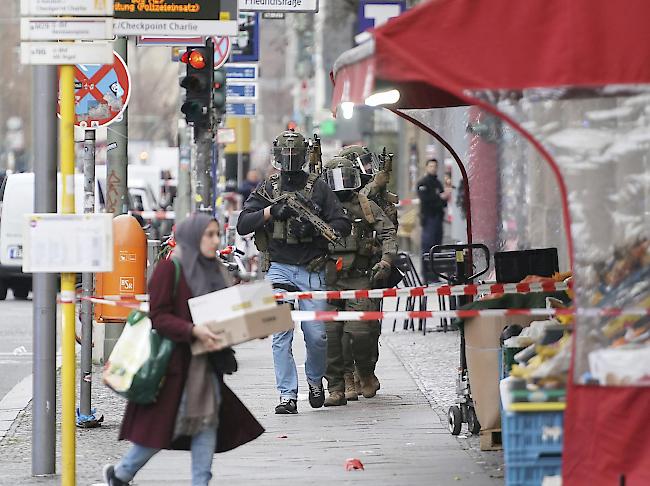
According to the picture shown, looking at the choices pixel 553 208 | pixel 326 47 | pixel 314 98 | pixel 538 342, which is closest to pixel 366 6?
pixel 553 208

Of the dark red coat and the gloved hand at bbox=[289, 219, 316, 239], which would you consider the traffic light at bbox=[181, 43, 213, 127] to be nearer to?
the gloved hand at bbox=[289, 219, 316, 239]

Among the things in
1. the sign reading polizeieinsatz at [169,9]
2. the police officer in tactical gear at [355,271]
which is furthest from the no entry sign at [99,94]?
the police officer in tactical gear at [355,271]

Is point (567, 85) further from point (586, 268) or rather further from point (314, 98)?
point (314, 98)

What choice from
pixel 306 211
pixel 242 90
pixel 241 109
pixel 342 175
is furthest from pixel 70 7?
pixel 241 109

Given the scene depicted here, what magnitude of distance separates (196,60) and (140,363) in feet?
32.5

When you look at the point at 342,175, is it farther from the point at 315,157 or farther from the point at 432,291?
the point at 432,291

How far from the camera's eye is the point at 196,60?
55.5 feet

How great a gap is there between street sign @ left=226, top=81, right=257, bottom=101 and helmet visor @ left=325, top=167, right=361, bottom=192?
1476cm

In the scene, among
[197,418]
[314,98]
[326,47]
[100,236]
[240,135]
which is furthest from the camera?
[314,98]

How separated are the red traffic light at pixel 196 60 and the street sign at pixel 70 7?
8733mm

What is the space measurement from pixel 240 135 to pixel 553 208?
737 inches

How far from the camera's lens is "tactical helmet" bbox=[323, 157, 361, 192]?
1191 cm

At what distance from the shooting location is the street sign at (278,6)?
51.0 ft

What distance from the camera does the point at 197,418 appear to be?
7418 millimetres
